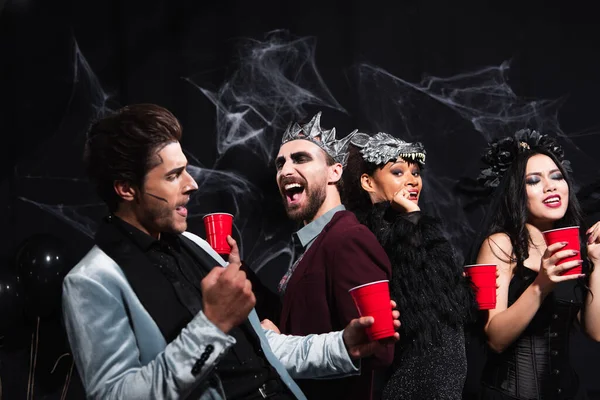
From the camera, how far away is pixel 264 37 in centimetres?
388

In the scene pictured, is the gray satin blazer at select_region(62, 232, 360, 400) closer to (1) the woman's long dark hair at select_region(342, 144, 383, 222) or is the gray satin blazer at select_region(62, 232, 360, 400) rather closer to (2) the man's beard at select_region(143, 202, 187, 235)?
(2) the man's beard at select_region(143, 202, 187, 235)

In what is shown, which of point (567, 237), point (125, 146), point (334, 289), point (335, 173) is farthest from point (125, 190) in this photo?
point (567, 237)

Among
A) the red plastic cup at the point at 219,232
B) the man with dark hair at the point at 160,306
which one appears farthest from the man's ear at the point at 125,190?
the red plastic cup at the point at 219,232

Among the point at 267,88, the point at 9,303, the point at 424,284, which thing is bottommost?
the point at 9,303

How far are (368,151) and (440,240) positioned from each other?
2.12 ft

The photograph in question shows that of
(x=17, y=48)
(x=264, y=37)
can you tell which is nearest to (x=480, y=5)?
(x=264, y=37)

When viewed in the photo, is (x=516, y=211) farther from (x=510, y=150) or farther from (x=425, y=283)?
(x=425, y=283)

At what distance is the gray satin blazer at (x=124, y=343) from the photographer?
4.86 ft

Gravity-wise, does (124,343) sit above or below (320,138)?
below

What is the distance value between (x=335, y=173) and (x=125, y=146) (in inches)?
59.8

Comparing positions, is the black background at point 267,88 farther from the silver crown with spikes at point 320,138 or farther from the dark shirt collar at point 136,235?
the dark shirt collar at point 136,235

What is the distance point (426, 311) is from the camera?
9.41ft

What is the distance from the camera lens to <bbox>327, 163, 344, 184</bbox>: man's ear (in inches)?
122

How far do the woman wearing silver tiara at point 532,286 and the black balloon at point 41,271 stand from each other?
2.00 m
